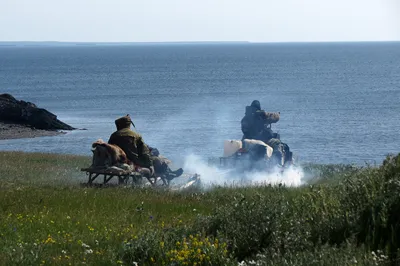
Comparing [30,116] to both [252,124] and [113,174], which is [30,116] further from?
[113,174]

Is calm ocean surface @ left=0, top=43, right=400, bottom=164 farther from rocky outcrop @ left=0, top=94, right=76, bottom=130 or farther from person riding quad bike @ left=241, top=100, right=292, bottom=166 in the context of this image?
person riding quad bike @ left=241, top=100, right=292, bottom=166

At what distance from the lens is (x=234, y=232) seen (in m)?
10.9

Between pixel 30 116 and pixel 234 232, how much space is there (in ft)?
202

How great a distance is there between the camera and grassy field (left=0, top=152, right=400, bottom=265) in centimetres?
998

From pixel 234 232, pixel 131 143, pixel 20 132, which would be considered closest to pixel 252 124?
pixel 131 143

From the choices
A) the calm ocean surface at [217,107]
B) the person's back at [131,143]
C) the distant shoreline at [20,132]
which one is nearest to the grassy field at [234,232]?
the person's back at [131,143]

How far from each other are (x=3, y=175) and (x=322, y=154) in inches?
1361

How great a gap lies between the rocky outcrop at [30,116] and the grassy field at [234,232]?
54.6 m

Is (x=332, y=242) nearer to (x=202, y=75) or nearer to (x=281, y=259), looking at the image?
(x=281, y=259)

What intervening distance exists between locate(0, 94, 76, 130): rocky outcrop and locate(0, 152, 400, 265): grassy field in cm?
5458

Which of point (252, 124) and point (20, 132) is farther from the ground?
point (252, 124)

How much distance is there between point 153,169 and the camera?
22844 millimetres

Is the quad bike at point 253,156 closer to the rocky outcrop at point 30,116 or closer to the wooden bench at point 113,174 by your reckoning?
the wooden bench at point 113,174

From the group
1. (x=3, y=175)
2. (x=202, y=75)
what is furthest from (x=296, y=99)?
(x=3, y=175)
